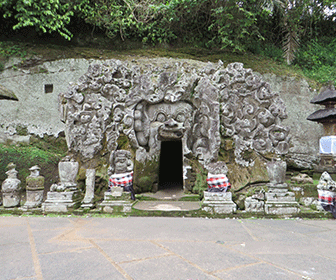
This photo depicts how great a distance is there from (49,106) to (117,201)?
6897mm

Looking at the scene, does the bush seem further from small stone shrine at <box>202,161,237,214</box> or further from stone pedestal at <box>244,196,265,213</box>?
small stone shrine at <box>202,161,237,214</box>

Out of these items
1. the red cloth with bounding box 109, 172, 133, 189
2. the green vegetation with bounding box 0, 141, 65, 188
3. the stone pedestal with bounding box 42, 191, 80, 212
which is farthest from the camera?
the green vegetation with bounding box 0, 141, 65, 188

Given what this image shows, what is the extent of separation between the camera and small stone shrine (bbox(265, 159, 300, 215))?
5551mm

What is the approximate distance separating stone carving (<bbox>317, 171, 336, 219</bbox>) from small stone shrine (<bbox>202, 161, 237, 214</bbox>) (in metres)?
2.00

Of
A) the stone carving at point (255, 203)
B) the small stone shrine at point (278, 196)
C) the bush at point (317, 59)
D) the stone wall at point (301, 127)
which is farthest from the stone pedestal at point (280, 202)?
the bush at point (317, 59)

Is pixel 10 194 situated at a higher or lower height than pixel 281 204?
higher

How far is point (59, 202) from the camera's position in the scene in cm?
589

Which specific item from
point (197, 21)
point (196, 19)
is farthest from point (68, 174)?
point (197, 21)

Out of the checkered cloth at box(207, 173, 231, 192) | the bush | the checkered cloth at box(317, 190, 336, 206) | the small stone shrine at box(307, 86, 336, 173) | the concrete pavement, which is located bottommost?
the concrete pavement

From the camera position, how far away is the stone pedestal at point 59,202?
19.1 ft

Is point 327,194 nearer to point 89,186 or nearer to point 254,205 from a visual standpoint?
point 254,205

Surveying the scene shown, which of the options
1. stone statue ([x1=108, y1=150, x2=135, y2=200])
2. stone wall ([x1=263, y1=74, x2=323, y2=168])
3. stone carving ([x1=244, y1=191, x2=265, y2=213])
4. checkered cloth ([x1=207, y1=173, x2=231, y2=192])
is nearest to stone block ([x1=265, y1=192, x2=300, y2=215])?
stone carving ([x1=244, y1=191, x2=265, y2=213])

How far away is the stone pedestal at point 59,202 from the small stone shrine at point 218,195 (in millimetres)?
3118

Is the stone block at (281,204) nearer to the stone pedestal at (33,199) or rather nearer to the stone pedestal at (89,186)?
the stone pedestal at (89,186)
